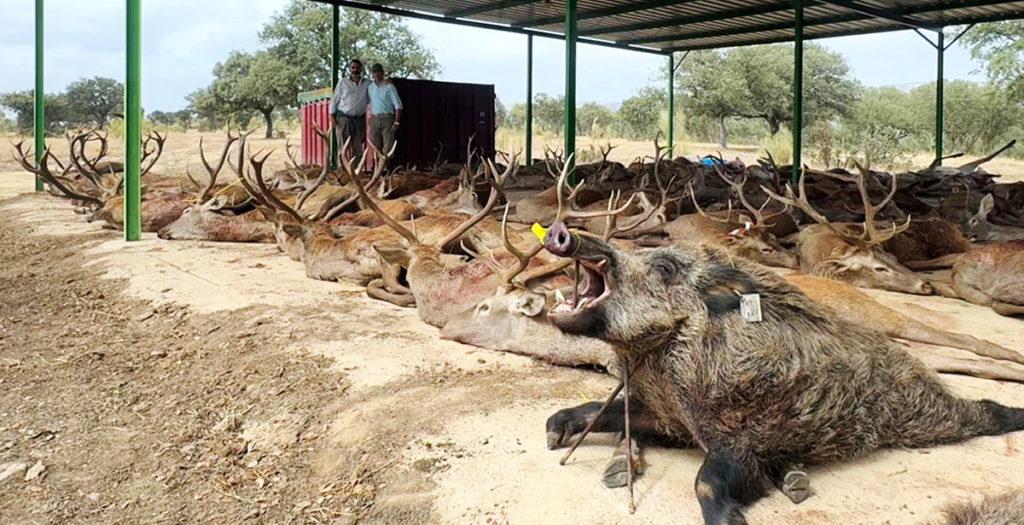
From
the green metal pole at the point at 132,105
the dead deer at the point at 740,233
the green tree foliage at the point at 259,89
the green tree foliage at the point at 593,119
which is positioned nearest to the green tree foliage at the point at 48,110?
the green tree foliage at the point at 259,89

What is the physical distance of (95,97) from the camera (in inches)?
1914

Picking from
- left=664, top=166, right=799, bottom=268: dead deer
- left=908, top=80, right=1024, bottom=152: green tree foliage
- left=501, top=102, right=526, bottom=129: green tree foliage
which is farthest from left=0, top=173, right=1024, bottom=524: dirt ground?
left=501, top=102, right=526, bottom=129: green tree foliage

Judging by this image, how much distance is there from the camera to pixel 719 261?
3053 mm

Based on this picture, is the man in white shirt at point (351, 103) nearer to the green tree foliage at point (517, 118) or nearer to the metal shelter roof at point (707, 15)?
the metal shelter roof at point (707, 15)

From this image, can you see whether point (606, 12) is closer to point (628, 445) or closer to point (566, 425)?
point (566, 425)

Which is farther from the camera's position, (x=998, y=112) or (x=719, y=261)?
(x=998, y=112)

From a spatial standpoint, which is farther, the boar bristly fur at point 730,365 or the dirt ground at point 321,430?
the dirt ground at point 321,430

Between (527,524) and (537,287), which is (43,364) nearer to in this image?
(537,287)

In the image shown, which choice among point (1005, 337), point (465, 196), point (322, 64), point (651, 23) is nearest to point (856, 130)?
point (322, 64)

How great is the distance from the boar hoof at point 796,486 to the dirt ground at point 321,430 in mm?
37

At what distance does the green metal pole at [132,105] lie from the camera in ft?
30.4

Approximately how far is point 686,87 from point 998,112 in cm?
1376

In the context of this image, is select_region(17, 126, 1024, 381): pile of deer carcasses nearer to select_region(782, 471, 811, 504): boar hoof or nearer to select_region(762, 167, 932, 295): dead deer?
select_region(762, 167, 932, 295): dead deer

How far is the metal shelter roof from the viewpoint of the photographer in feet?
50.5
